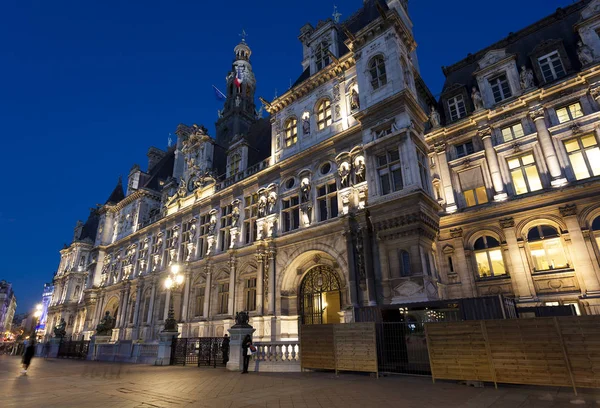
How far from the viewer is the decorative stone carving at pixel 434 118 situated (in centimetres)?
2085

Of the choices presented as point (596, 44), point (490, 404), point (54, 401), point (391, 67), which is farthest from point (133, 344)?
point (596, 44)

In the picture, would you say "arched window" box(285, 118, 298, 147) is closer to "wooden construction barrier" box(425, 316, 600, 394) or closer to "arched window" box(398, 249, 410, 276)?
"arched window" box(398, 249, 410, 276)

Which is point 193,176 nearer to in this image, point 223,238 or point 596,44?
point 223,238

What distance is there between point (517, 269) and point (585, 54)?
11250 mm

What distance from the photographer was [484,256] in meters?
17.2

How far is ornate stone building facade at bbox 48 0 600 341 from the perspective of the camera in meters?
15.4

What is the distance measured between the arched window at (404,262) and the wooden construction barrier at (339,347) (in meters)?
4.56

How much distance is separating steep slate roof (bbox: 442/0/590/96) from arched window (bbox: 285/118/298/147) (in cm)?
1039

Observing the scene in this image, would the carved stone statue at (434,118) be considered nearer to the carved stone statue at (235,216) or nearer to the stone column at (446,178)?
the stone column at (446,178)

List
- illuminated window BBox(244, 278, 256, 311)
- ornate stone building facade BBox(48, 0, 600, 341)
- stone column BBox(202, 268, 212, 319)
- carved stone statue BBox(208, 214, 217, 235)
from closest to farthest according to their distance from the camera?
1. ornate stone building facade BBox(48, 0, 600, 341)
2. illuminated window BBox(244, 278, 256, 311)
3. stone column BBox(202, 268, 212, 319)
4. carved stone statue BBox(208, 214, 217, 235)

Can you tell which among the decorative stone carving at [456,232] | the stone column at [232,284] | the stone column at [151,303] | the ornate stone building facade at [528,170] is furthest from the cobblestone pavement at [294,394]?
the stone column at [151,303]

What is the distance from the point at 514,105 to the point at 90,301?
4687 cm

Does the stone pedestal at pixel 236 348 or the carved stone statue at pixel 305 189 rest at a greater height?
the carved stone statue at pixel 305 189

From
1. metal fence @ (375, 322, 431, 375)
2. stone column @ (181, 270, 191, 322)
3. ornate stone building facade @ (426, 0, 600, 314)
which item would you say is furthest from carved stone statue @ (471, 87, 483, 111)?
stone column @ (181, 270, 191, 322)
